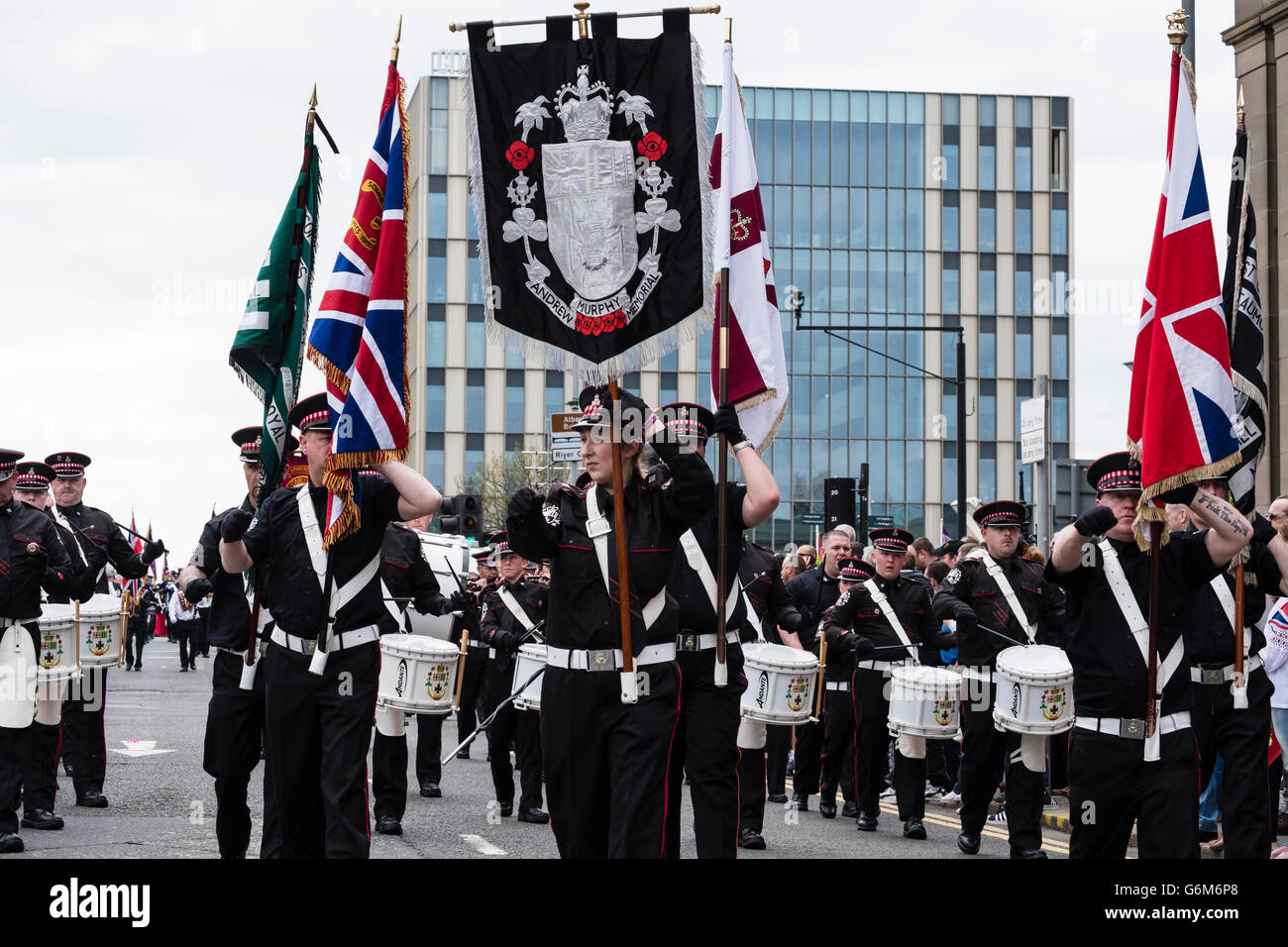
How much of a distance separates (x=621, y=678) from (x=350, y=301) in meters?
2.62

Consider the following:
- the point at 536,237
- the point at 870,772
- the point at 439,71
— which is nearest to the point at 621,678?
the point at 536,237

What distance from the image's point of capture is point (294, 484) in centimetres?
948

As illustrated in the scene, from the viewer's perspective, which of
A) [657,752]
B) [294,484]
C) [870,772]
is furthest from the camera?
[870,772]

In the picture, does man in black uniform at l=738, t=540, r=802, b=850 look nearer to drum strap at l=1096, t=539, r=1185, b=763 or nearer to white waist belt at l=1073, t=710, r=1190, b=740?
drum strap at l=1096, t=539, r=1185, b=763

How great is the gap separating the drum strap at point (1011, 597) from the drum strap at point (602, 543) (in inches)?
210

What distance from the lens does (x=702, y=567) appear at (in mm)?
9156

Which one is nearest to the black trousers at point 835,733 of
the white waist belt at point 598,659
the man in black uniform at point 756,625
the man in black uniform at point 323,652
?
the man in black uniform at point 756,625

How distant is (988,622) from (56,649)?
6646 millimetres

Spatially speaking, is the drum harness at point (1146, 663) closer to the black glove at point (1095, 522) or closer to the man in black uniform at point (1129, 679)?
the man in black uniform at point (1129, 679)

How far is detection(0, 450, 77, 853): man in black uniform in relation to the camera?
35.3 feet

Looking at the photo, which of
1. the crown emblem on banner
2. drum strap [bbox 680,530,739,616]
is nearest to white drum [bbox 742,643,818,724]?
drum strap [bbox 680,530,739,616]

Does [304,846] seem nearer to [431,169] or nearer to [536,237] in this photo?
[536,237]

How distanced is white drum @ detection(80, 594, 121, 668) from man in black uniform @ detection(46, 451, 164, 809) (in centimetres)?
12

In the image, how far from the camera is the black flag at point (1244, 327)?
9.23 meters
